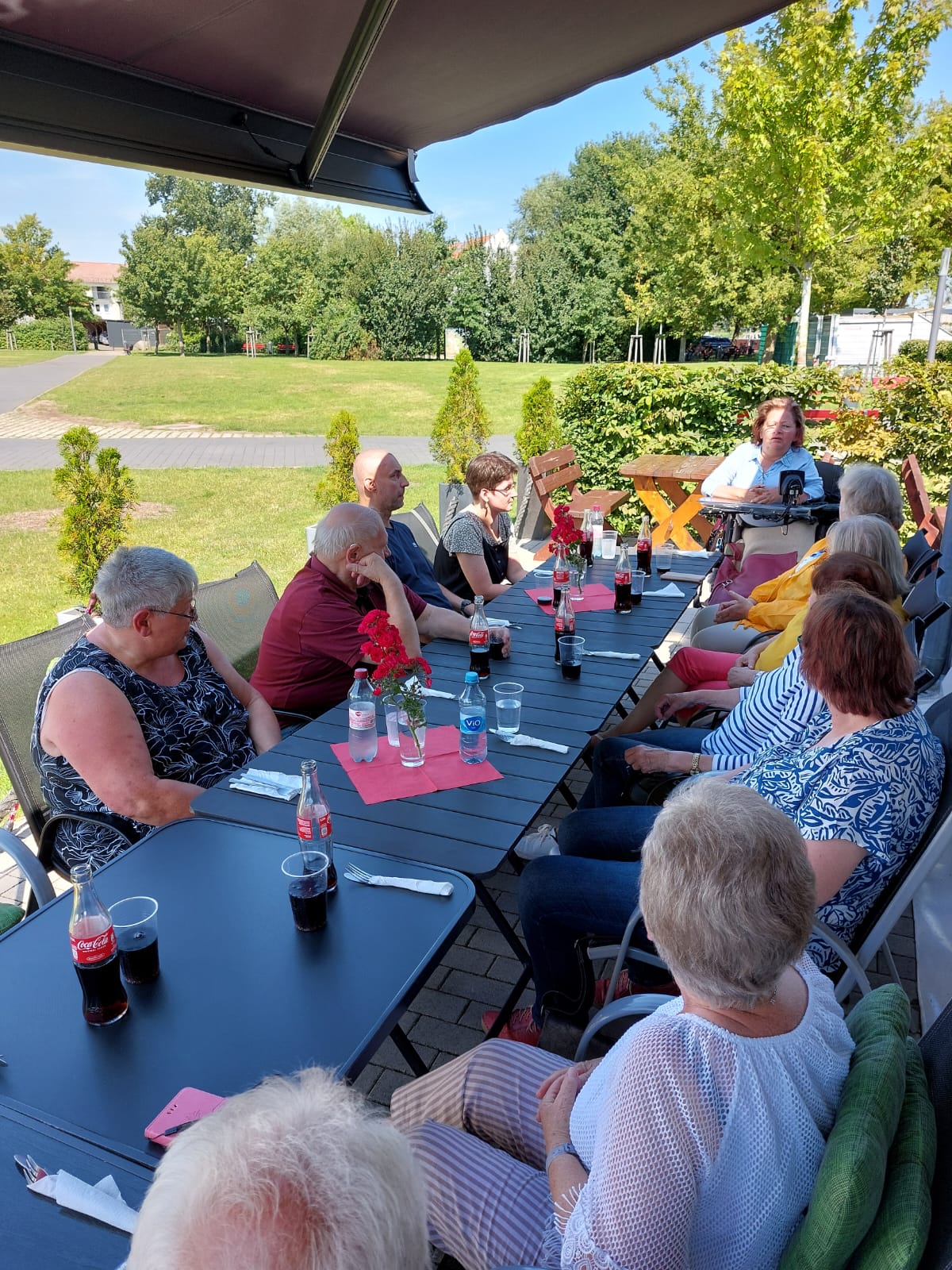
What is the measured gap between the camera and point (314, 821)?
1.91 meters

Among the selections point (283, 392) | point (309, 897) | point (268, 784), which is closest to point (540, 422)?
point (268, 784)

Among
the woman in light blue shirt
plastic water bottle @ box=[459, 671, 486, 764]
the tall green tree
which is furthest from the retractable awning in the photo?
the tall green tree

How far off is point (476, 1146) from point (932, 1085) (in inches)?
29.7

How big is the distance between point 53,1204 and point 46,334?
43.0 m

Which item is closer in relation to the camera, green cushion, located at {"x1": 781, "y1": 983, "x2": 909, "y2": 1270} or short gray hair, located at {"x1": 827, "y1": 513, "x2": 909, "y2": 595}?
green cushion, located at {"x1": 781, "y1": 983, "x2": 909, "y2": 1270}

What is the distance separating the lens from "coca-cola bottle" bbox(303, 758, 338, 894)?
191cm

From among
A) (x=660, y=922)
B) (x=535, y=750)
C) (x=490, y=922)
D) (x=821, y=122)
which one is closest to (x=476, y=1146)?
(x=660, y=922)

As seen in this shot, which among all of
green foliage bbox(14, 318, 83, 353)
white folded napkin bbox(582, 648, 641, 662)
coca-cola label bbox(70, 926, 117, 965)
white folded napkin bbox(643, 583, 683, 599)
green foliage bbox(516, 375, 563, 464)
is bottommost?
white folded napkin bbox(582, 648, 641, 662)

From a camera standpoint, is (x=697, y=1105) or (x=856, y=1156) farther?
(x=697, y=1105)

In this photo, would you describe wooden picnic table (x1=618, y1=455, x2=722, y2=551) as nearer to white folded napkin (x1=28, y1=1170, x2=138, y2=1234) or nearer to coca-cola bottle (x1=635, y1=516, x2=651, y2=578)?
coca-cola bottle (x1=635, y1=516, x2=651, y2=578)

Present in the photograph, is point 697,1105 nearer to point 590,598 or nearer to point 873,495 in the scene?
point 590,598

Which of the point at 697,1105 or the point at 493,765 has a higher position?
the point at 697,1105

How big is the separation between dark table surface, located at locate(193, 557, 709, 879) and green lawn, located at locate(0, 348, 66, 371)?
34081 millimetres

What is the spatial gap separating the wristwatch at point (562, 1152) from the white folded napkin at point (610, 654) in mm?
2162
